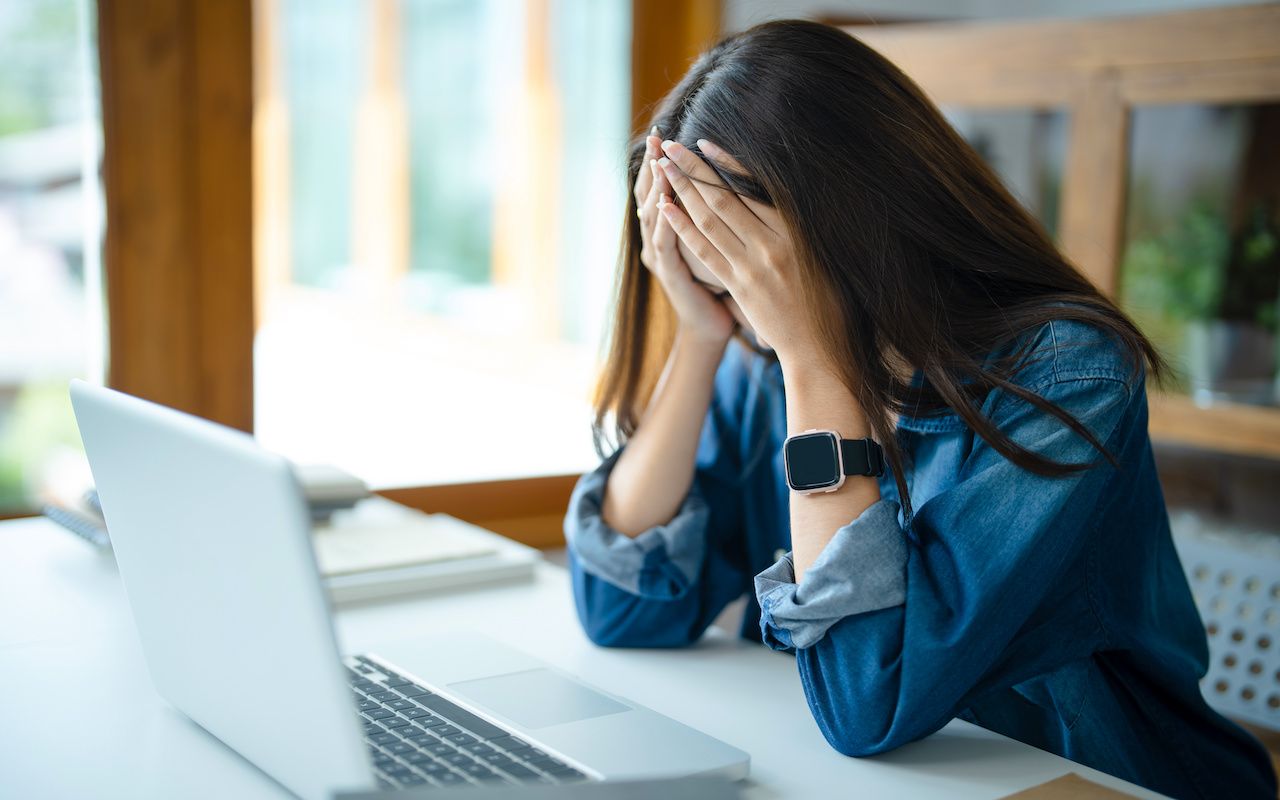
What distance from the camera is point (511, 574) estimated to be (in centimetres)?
129

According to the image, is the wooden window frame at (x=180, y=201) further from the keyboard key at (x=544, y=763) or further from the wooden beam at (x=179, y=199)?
the keyboard key at (x=544, y=763)

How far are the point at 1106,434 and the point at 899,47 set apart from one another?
1.43m

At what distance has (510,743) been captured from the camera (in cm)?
79

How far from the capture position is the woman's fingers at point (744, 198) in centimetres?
99

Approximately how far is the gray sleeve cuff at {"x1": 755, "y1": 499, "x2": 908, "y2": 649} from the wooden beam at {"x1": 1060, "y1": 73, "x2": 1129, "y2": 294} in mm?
1169

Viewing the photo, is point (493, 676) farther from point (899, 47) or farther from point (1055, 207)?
point (899, 47)

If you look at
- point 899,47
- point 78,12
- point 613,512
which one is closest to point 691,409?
point 613,512

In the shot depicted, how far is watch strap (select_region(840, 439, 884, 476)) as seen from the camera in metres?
0.91

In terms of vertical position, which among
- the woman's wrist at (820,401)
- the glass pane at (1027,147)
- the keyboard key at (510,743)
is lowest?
the keyboard key at (510,743)

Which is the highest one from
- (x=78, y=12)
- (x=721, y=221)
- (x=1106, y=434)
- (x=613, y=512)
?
(x=78, y=12)

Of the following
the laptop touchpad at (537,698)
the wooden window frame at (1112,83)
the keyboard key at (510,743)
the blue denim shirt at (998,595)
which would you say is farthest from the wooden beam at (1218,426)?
the keyboard key at (510,743)

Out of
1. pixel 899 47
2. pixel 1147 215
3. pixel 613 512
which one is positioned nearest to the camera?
pixel 613 512

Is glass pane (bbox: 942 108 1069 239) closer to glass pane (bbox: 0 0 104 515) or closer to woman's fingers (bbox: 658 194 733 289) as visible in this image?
woman's fingers (bbox: 658 194 733 289)

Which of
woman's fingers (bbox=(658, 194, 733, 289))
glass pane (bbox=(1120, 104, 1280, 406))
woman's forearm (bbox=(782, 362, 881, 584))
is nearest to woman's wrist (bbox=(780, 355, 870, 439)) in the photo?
woman's forearm (bbox=(782, 362, 881, 584))
